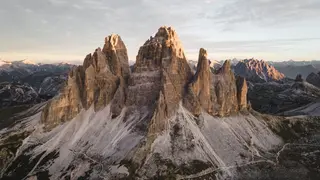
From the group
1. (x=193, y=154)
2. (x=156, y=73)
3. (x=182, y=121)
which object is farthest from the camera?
(x=156, y=73)

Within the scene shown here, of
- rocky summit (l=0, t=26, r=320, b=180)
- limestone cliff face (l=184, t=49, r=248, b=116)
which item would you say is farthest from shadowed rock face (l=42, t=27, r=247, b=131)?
rocky summit (l=0, t=26, r=320, b=180)

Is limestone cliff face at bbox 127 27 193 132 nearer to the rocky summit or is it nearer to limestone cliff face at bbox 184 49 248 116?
the rocky summit

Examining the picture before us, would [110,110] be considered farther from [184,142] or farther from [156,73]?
[184,142]

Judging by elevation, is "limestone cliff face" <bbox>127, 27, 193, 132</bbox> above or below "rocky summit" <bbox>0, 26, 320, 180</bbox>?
above

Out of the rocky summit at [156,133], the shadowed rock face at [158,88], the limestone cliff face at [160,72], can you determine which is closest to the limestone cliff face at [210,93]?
the shadowed rock face at [158,88]

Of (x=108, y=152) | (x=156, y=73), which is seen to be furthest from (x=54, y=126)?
(x=156, y=73)
